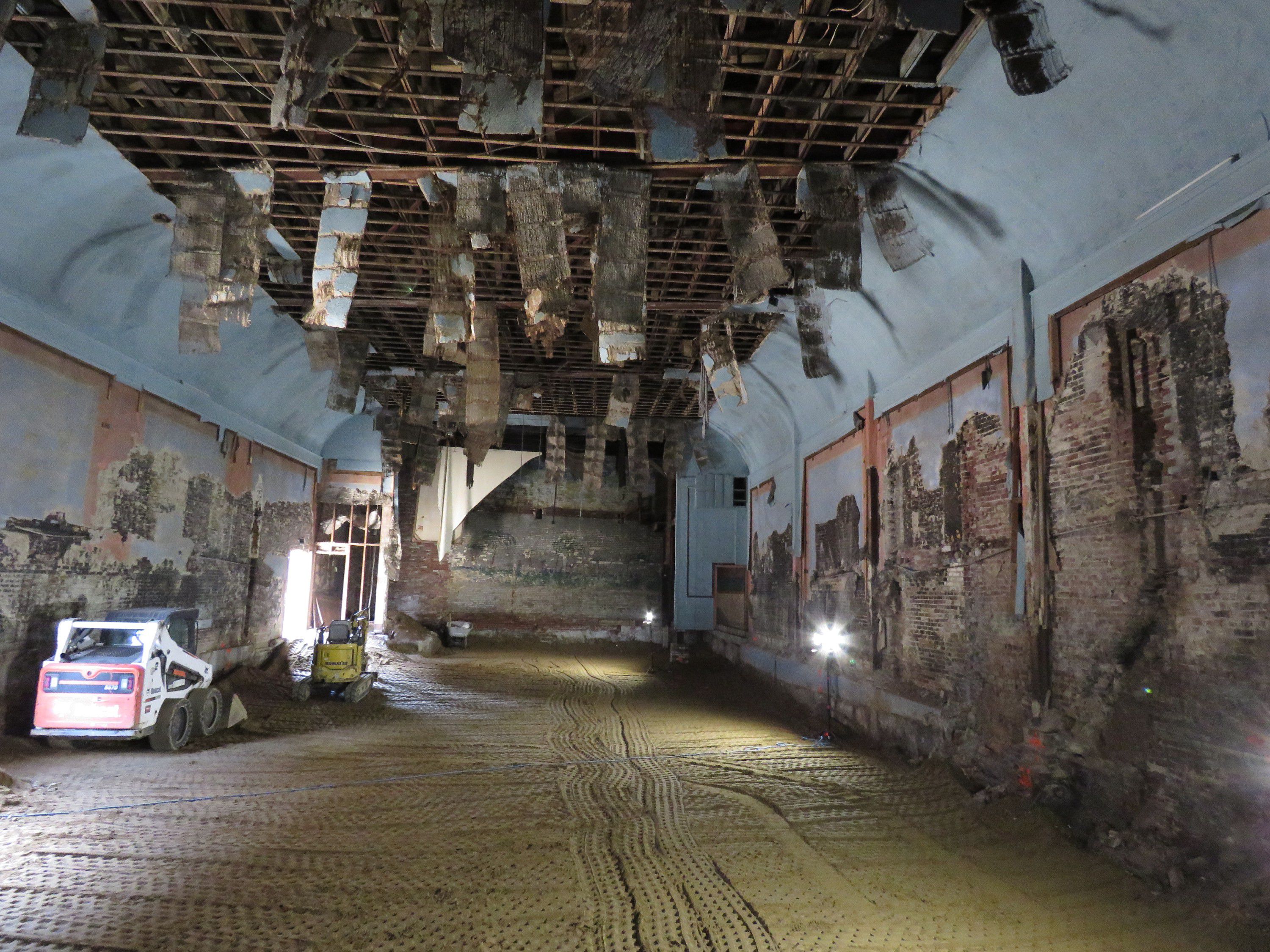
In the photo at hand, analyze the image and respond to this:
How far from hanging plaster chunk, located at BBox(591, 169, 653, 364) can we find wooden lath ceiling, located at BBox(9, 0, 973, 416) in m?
0.25

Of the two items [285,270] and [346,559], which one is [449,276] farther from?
[346,559]

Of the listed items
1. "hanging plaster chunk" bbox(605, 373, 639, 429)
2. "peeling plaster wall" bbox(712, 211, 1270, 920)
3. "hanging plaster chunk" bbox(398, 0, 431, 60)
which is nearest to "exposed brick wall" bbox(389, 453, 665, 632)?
"hanging plaster chunk" bbox(605, 373, 639, 429)

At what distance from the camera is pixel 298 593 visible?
1842cm

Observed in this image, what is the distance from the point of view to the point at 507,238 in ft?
29.6

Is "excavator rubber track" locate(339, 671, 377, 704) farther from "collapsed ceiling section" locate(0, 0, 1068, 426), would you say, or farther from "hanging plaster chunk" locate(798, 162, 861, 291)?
"hanging plaster chunk" locate(798, 162, 861, 291)

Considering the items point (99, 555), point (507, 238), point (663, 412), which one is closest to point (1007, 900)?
point (507, 238)

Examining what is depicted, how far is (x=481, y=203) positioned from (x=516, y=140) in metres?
0.74

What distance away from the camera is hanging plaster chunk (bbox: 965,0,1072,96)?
509 centimetres

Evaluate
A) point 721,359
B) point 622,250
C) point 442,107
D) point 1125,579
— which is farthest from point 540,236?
point 1125,579

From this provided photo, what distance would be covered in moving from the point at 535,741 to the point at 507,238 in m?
6.34

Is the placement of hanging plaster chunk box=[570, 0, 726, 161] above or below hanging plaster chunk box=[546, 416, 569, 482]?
above

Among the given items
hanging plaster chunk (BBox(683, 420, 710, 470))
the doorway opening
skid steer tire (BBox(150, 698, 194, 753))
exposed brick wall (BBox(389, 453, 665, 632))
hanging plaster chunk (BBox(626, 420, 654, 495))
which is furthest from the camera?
exposed brick wall (BBox(389, 453, 665, 632))

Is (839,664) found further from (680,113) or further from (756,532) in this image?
(680,113)

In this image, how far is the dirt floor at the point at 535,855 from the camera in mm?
4410
